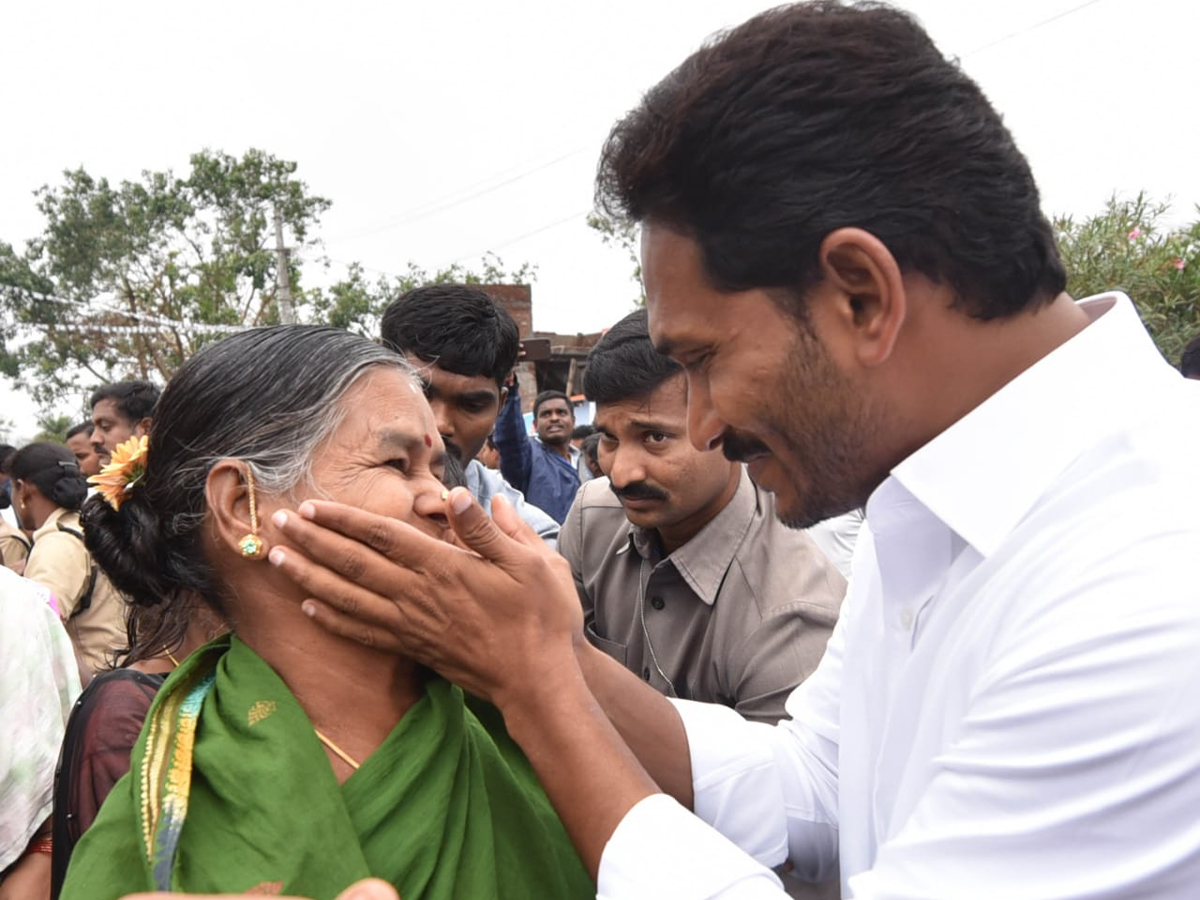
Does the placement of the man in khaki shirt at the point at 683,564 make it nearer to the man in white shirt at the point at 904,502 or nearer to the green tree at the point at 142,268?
the man in white shirt at the point at 904,502

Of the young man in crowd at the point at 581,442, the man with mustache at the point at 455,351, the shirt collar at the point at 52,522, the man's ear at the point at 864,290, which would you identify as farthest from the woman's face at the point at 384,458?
the young man in crowd at the point at 581,442

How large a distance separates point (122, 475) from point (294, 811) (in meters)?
1.01

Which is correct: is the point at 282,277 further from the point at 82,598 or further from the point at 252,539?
the point at 252,539

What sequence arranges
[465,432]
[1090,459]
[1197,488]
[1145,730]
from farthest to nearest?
[465,432]
[1090,459]
[1197,488]
[1145,730]

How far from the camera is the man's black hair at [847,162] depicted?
1.59 m

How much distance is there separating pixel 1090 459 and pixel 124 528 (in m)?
2.08

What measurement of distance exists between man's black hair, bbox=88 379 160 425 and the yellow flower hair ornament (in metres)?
4.17

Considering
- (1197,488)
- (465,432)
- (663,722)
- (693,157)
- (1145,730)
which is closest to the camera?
(1145,730)

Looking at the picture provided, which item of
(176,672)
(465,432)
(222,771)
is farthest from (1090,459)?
(465,432)

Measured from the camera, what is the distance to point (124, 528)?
2305 mm

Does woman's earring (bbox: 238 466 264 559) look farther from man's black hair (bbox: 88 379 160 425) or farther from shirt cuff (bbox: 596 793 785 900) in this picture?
man's black hair (bbox: 88 379 160 425)

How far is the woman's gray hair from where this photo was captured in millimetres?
1983

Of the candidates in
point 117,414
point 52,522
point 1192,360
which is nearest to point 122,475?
point 52,522

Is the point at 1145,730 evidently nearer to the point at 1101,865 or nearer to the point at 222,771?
the point at 1101,865
